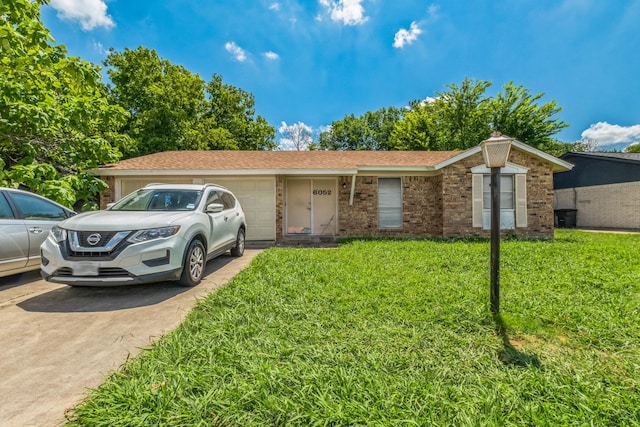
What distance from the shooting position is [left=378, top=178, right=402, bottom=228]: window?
10047mm

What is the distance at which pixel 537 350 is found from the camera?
2.46 meters

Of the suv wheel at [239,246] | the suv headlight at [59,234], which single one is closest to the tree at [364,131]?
the suv wheel at [239,246]

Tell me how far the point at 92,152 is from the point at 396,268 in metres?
8.75

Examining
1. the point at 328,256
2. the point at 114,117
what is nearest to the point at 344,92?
the point at 114,117

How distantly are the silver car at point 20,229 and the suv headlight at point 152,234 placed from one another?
2.09 metres

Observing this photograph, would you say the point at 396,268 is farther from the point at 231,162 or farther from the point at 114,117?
the point at 114,117

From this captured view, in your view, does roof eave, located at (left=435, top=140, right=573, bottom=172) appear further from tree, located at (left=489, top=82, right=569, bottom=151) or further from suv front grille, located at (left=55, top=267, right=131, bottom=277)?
tree, located at (left=489, top=82, right=569, bottom=151)

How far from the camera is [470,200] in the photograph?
368 inches

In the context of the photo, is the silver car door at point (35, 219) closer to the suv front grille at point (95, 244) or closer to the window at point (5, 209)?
the window at point (5, 209)

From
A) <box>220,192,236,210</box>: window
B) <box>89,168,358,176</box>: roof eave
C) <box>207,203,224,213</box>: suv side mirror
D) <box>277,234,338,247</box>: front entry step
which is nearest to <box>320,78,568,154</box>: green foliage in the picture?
<box>277,234,338,247</box>: front entry step

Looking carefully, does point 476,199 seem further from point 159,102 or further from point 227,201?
point 159,102

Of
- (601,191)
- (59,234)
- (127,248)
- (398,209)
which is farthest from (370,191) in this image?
(601,191)

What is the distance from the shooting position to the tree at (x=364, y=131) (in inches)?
1324

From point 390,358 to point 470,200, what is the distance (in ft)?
28.0
